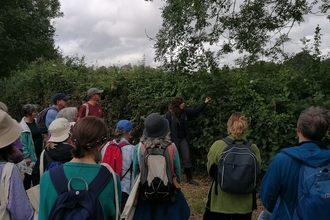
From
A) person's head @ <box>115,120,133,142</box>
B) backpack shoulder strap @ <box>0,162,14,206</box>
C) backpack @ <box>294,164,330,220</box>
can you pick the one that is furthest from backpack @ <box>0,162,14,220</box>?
backpack @ <box>294,164,330,220</box>

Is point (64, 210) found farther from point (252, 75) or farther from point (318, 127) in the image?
point (252, 75)

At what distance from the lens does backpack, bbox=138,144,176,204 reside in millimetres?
3469

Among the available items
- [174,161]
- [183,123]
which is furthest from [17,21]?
[174,161]

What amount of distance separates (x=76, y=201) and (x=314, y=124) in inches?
69.1

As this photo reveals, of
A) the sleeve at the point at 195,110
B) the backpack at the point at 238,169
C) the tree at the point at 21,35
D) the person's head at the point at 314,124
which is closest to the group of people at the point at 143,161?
the person's head at the point at 314,124

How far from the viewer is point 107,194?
230 cm

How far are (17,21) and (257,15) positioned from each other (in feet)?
55.9

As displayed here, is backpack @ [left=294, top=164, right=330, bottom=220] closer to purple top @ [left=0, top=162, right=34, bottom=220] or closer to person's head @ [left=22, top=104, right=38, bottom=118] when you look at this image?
purple top @ [left=0, top=162, right=34, bottom=220]

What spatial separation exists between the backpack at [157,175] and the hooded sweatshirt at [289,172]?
107cm

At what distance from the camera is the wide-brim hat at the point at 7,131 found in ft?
8.47

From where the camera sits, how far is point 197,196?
6973 mm

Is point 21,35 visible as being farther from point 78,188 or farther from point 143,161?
point 78,188

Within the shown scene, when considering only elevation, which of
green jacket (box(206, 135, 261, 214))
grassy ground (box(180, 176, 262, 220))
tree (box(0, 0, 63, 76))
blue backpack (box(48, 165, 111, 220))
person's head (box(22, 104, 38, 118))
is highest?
tree (box(0, 0, 63, 76))

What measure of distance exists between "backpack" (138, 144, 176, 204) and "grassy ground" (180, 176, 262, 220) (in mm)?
2634
